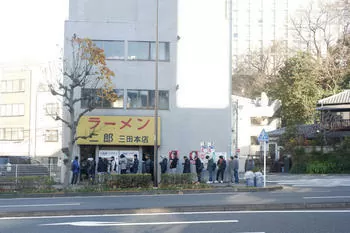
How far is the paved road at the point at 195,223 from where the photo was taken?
1009 cm

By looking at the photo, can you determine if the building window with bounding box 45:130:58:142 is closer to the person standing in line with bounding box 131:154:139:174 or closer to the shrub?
the shrub

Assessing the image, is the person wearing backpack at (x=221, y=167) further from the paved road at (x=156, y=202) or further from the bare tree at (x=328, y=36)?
the bare tree at (x=328, y=36)

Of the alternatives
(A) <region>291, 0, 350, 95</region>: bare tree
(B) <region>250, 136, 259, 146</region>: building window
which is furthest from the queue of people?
(B) <region>250, 136, 259, 146</region>: building window

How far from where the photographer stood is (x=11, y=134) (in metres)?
56.8

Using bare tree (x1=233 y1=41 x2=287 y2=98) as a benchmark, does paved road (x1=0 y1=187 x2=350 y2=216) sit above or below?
below

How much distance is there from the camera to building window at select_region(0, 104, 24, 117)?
5703 cm

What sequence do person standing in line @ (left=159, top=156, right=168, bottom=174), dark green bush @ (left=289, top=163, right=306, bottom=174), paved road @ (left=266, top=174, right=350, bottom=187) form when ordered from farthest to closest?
dark green bush @ (left=289, top=163, right=306, bottom=174) → person standing in line @ (left=159, top=156, right=168, bottom=174) → paved road @ (left=266, top=174, right=350, bottom=187)

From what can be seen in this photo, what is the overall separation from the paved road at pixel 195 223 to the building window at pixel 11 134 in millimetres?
45931

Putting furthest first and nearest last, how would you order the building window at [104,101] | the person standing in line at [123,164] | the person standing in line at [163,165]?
the building window at [104,101], the person standing in line at [123,164], the person standing in line at [163,165]

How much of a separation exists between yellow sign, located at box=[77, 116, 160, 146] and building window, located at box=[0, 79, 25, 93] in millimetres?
33380

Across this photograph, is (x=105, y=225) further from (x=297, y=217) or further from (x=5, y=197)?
(x=5, y=197)

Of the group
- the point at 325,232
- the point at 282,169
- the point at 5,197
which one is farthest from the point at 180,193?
the point at 282,169

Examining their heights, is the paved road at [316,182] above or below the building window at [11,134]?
below

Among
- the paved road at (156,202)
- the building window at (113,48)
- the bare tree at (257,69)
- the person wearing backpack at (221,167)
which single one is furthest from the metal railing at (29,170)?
the bare tree at (257,69)
